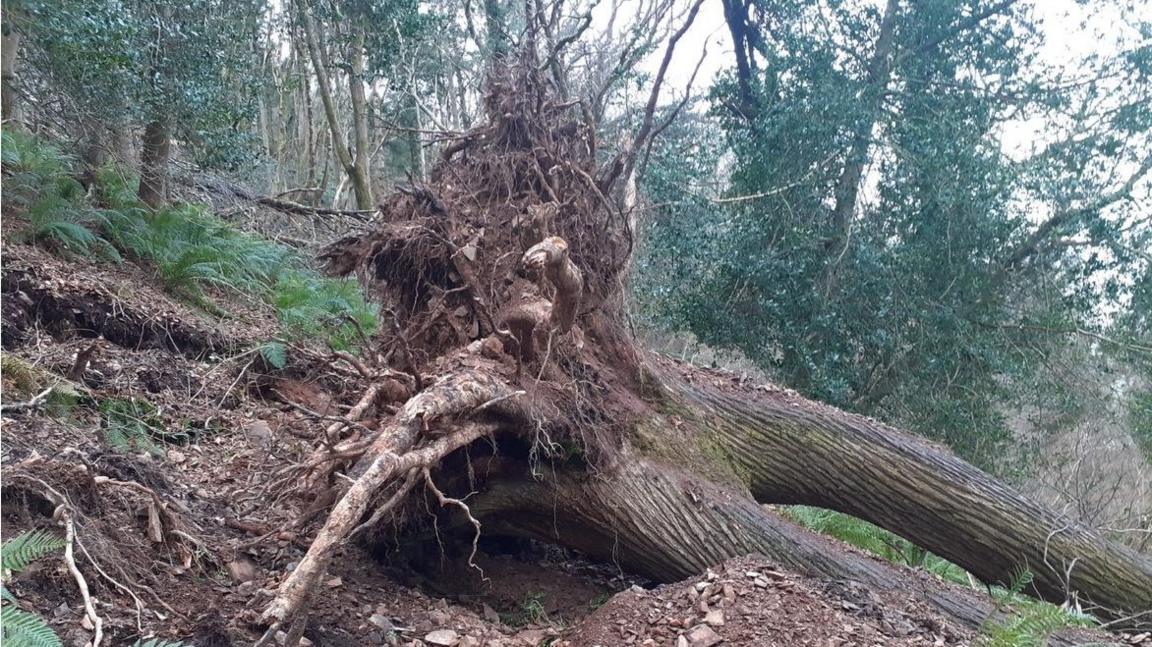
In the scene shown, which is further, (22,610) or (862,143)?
(862,143)

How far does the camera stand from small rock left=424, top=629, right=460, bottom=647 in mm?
3581

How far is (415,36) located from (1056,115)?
7819 mm

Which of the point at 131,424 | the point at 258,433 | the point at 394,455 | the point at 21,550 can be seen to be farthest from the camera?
the point at 258,433

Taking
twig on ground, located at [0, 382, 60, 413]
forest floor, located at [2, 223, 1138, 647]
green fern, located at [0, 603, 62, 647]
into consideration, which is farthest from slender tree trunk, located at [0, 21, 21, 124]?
green fern, located at [0, 603, 62, 647]

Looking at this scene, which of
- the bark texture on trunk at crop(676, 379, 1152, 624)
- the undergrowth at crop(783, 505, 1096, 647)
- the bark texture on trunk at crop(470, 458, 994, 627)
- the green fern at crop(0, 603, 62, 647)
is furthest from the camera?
the bark texture on trunk at crop(676, 379, 1152, 624)

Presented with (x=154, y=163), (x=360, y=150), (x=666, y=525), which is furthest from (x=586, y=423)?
(x=360, y=150)

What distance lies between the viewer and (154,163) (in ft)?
25.2

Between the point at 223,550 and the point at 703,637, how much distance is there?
219cm

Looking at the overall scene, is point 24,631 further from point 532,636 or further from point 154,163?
point 154,163

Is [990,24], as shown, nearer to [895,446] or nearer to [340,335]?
[895,446]

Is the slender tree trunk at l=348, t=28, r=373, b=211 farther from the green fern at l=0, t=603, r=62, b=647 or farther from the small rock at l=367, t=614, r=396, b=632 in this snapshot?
the green fern at l=0, t=603, r=62, b=647

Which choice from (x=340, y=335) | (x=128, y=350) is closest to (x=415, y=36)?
(x=340, y=335)

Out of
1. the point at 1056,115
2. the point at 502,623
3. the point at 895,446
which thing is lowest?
the point at 502,623

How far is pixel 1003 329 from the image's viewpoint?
9.93 metres
